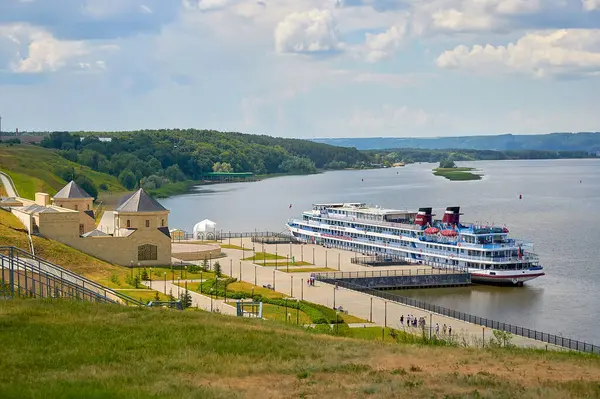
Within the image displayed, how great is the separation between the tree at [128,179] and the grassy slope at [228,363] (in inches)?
5527

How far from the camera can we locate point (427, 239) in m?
74.1

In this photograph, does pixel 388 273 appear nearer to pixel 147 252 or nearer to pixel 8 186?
pixel 147 252

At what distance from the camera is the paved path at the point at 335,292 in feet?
152

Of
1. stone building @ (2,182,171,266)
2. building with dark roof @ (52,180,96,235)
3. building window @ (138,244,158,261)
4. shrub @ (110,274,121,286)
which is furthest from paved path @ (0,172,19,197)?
shrub @ (110,274,121,286)

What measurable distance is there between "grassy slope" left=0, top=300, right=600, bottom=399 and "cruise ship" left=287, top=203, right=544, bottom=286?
139ft

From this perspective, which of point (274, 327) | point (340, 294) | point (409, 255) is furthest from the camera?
point (409, 255)

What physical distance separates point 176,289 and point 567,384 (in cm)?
3606

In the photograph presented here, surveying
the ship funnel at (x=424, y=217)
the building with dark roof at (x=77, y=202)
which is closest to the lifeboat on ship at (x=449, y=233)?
the ship funnel at (x=424, y=217)

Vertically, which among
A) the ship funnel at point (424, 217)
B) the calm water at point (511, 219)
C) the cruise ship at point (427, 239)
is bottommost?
the calm water at point (511, 219)

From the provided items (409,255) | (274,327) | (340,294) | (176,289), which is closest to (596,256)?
(409,255)

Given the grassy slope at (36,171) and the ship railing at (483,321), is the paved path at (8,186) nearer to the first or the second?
the grassy slope at (36,171)

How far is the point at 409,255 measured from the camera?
248 ft

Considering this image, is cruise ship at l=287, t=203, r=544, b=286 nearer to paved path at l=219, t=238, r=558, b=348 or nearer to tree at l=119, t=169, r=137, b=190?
paved path at l=219, t=238, r=558, b=348

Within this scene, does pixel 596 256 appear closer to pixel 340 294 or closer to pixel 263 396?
pixel 340 294
